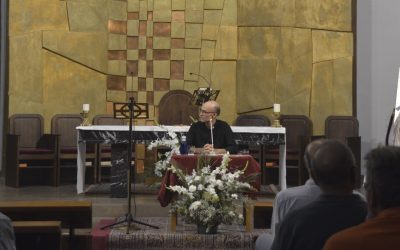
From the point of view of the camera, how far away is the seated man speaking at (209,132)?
7.69 m

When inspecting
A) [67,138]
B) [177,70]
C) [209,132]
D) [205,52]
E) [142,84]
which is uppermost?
[205,52]

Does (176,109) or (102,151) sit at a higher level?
(176,109)

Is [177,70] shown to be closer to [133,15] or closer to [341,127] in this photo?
[133,15]

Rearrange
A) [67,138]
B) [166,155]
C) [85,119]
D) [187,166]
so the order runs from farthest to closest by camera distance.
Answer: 1. [67,138]
2. [85,119]
3. [166,155]
4. [187,166]

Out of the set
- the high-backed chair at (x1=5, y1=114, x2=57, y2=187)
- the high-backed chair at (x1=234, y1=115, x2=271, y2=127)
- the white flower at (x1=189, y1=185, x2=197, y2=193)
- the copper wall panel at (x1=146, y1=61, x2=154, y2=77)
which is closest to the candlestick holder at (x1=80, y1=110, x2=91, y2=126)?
the high-backed chair at (x1=5, y1=114, x2=57, y2=187)

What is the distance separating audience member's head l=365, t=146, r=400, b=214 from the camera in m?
2.19

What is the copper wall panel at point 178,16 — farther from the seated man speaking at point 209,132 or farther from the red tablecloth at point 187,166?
the red tablecloth at point 187,166

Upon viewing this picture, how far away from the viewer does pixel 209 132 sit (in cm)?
786

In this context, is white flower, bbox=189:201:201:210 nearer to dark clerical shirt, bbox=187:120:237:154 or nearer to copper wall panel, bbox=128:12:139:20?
dark clerical shirt, bbox=187:120:237:154

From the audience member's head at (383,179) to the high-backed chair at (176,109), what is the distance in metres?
8.19

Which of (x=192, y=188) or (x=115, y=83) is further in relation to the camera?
(x=115, y=83)

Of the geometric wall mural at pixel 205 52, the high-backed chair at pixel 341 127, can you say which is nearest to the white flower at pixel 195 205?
the high-backed chair at pixel 341 127

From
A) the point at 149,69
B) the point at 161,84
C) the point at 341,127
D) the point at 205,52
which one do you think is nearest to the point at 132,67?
the point at 149,69

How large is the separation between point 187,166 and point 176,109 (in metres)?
3.55
